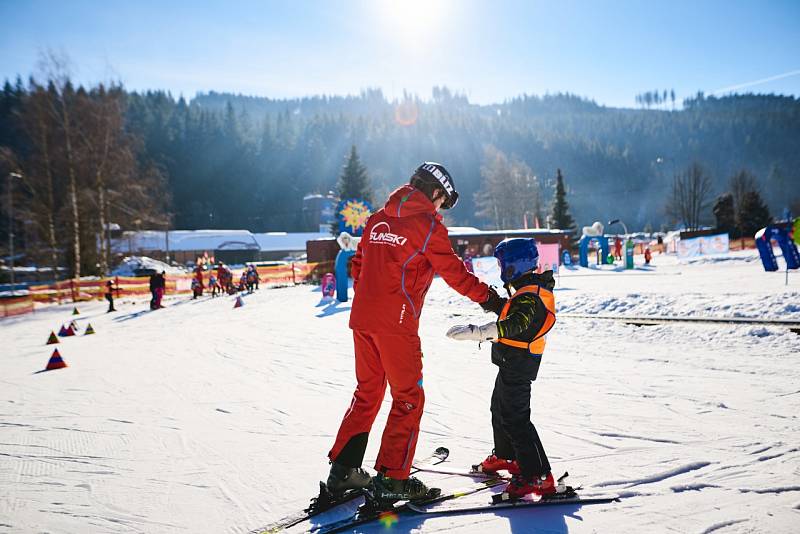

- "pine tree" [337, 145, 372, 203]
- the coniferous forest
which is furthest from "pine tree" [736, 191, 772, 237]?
"pine tree" [337, 145, 372, 203]

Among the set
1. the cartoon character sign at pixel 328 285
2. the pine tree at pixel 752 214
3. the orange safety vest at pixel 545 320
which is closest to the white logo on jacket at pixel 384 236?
the orange safety vest at pixel 545 320

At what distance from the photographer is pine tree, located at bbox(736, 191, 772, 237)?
44.7 meters

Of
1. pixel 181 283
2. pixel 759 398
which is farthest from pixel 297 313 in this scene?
pixel 181 283

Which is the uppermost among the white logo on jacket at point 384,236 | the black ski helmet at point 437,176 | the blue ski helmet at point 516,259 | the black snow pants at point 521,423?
the black ski helmet at point 437,176

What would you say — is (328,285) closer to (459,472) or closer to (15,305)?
(15,305)

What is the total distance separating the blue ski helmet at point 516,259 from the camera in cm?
291

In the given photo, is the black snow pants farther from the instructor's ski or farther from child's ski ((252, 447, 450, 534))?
child's ski ((252, 447, 450, 534))

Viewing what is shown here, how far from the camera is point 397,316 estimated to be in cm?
271

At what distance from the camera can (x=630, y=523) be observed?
2469 mm

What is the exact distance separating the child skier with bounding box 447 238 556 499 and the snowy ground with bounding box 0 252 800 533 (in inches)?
10.0

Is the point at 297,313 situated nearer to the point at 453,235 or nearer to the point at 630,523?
the point at 630,523

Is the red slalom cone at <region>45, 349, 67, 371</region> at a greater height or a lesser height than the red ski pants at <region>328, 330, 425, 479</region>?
A: lesser

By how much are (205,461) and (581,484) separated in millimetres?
2659

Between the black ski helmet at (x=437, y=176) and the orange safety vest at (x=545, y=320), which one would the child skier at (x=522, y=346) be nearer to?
the orange safety vest at (x=545, y=320)
